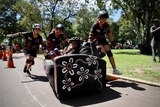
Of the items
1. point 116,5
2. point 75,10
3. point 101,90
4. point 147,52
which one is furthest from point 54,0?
point 101,90

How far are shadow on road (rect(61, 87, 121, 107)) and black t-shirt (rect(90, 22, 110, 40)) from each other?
232 centimetres

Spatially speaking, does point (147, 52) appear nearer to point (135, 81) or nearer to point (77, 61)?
point (135, 81)

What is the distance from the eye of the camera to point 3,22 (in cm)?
7244

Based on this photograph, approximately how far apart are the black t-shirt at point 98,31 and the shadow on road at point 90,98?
2.32 meters

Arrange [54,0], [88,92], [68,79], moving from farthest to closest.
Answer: [54,0] < [88,92] < [68,79]

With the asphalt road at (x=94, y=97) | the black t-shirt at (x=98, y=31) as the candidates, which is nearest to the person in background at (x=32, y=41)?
the black t-shirt at (x=98, y=31)

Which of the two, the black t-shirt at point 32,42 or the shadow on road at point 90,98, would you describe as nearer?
the shadow on road at point 90,98

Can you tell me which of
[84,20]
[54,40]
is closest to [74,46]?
[54,40]

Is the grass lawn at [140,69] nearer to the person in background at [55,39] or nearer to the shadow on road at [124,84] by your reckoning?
the shadow on road at [124,84]

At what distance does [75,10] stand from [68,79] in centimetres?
4250

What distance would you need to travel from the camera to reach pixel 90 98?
6.67 meters

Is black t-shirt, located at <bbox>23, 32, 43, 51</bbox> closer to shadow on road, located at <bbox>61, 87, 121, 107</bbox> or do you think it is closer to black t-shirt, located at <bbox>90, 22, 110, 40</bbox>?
black t-shirt, located at <bbox>90, 22, 110, 40</bbox>

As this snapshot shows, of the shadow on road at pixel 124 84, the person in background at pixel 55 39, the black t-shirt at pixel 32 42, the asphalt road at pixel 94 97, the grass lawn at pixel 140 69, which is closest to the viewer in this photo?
the asphalt road at pixel 94 97

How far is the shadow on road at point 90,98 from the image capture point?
20.8 feet
